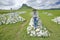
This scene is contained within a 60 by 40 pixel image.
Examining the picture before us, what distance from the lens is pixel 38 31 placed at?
173 inches

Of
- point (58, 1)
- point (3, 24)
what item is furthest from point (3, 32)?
point (58, 1)

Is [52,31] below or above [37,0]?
below

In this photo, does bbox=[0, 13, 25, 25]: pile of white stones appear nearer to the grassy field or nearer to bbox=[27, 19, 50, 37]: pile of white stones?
the grassy field

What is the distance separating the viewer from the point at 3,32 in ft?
14.9

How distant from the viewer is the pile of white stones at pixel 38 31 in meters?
4.36

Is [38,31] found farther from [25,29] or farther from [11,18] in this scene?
[11,18]

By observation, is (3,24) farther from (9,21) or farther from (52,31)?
(52,31)

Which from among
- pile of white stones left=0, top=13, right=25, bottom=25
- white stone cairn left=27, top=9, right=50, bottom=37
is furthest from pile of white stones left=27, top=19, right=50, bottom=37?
pile of white stones left=0, top=13, right=25, bottom=25

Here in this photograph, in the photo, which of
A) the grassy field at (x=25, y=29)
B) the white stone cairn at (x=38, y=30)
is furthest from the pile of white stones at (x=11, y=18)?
the white stone cairn at (x=38, y=30)

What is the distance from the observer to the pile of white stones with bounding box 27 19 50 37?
14.3ft

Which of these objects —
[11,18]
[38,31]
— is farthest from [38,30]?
[11,18]

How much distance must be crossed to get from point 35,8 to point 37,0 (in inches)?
8.6

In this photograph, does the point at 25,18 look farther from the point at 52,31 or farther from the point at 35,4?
the point at 52,31

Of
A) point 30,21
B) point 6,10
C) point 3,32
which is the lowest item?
point 3,32
